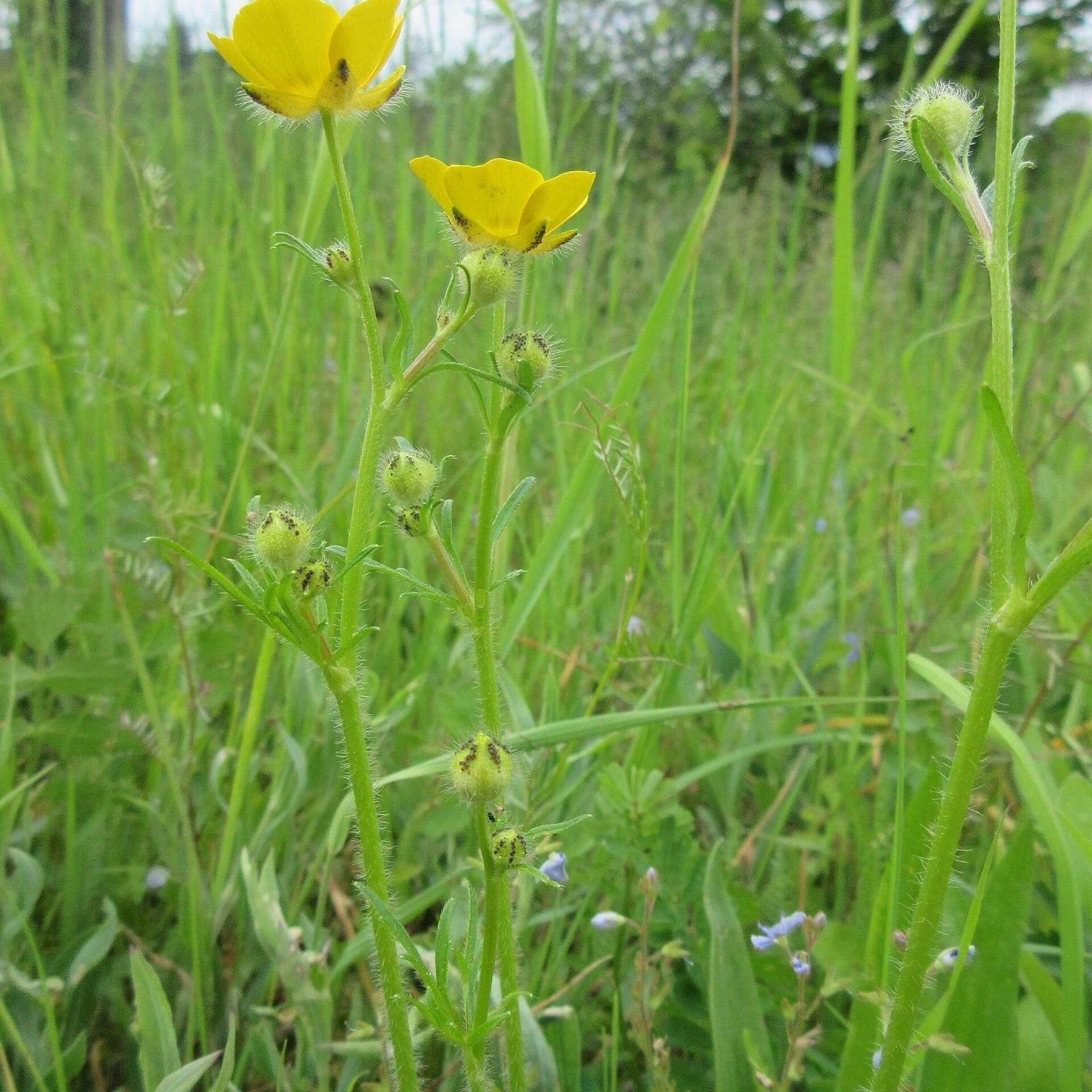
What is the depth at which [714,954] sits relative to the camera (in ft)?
3.12

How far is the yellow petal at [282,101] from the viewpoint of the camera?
0.78 metres

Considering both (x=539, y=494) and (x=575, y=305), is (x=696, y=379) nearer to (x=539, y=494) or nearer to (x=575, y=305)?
(x=575, y=305)

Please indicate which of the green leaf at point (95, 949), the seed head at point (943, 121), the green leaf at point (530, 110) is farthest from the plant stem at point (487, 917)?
the green leaf at point (530, 110)

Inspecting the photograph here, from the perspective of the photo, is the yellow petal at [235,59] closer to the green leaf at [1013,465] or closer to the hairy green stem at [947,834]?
the green leaf at [1013,465]

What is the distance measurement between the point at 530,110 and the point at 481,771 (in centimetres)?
91

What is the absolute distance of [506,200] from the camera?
2.54 ft

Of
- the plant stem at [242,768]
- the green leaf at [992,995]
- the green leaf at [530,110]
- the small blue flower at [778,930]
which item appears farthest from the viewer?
the green leaf at [530,110]

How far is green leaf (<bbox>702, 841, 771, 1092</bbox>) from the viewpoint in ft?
3.12

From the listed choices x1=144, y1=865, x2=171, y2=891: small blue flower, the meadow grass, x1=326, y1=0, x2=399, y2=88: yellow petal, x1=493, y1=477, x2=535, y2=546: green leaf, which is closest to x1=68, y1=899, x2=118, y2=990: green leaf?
the meadow grass

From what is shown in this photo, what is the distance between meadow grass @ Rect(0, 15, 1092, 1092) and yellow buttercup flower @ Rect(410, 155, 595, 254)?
366 millimetres

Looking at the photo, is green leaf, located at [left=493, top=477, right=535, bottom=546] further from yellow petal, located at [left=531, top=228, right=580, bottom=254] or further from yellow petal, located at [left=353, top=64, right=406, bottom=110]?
yellow petal, located at [left=353, top=64, right=406, bottom=110]

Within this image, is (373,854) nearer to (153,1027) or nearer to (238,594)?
(238,594)

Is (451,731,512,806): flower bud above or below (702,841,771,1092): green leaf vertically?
above

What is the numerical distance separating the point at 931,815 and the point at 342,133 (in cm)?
101
